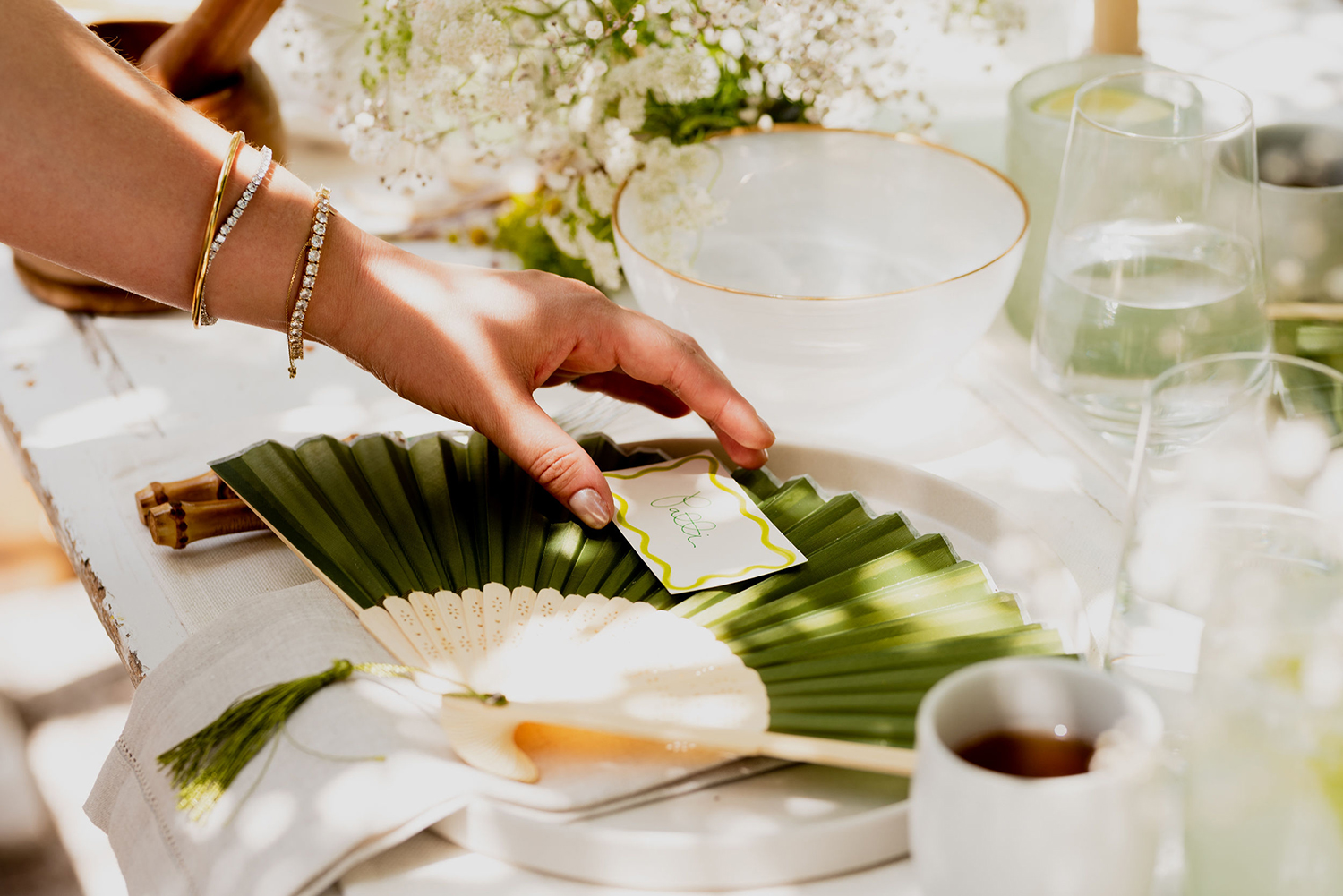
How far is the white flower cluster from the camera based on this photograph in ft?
3.50

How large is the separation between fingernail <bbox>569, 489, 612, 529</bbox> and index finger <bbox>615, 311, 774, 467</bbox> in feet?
0.42

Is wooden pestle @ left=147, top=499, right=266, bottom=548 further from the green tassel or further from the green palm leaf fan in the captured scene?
the green tassel

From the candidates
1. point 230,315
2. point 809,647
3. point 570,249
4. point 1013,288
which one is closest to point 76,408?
point 230,315

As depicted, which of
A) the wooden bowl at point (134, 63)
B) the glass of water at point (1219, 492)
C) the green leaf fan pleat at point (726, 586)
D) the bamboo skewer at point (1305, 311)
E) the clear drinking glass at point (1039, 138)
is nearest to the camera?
the glass of water at point (1219, 492)

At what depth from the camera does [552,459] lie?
2.83ft

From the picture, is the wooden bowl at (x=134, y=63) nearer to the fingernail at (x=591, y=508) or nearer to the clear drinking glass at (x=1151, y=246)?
the fingernail at (x=591, y=508)

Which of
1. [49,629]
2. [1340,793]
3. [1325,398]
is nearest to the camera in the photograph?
[1340,793]

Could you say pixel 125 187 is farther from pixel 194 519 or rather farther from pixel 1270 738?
pixel 1270 738

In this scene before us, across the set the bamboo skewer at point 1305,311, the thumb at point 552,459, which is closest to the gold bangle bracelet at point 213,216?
the thumb at point 552,459

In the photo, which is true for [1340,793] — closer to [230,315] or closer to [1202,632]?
[1202,632]

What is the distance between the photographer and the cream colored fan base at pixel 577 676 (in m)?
0.63

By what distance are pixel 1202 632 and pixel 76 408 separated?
42.8 inches

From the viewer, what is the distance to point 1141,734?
49cm

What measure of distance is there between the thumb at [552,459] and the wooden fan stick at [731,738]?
223 mm
